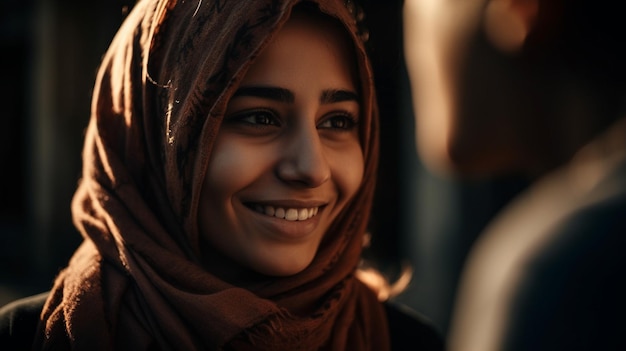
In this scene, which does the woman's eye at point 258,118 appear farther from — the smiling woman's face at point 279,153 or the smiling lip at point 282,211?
the smiling lip at point 282,211

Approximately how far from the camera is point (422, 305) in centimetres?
527

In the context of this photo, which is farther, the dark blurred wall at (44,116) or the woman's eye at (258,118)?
the dark blurred wall at (44,116)

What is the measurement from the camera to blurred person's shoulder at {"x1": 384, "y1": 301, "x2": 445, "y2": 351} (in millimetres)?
2100

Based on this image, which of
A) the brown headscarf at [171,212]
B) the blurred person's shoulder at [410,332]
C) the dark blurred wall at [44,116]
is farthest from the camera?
the dark blurred wall at [44,116]

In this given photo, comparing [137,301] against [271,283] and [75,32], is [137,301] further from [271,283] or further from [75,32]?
[75,32]

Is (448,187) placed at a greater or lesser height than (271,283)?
lesser

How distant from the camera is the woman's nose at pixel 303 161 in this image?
5.37 ft

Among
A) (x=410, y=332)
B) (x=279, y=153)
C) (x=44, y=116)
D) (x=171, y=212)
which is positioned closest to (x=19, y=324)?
(x=171, y=212)

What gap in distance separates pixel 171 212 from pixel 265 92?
0.42 metres

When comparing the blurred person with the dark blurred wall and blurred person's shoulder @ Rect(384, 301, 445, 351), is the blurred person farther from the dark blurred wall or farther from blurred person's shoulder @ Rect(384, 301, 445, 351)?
the dark blurred wall

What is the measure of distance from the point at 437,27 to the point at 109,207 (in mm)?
1136

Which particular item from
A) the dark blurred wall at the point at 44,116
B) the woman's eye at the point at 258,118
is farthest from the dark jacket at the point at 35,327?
the dark blurred wall at the point at 44,116

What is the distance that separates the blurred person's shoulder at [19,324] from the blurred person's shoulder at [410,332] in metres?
1.04

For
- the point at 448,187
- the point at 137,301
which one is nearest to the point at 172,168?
the point at 137,301
